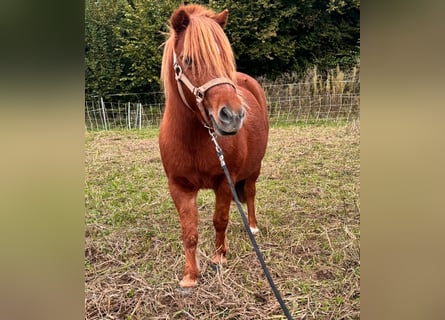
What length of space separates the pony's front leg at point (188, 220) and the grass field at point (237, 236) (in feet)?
0.23

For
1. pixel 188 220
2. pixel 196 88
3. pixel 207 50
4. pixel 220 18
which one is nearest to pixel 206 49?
pixel 207 50

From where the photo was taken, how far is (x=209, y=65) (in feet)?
4.22

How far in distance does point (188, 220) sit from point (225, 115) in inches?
27.5

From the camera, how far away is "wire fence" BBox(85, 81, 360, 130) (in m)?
1.84

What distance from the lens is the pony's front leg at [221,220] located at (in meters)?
1.73

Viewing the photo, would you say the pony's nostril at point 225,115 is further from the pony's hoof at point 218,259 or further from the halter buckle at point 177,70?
the pony's hoof at point 218,259
